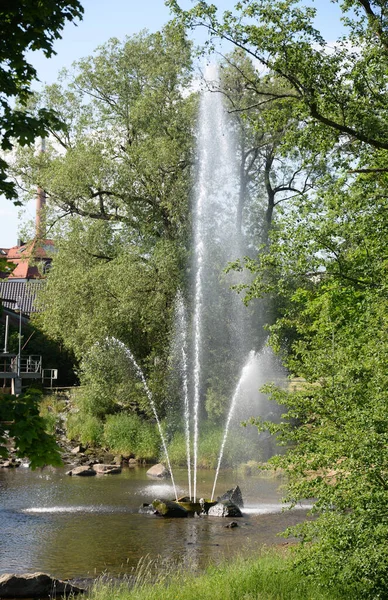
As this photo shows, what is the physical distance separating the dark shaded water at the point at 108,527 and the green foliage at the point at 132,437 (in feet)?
15.3

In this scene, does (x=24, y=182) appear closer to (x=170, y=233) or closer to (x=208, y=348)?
(x=170, y=233)

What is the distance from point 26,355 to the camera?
39688 millimetres

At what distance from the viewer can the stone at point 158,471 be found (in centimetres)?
2345

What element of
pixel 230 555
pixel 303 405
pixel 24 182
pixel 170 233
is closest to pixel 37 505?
pixel 230 555

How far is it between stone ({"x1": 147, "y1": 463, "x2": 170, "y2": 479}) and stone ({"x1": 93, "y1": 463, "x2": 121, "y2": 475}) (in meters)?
1.11

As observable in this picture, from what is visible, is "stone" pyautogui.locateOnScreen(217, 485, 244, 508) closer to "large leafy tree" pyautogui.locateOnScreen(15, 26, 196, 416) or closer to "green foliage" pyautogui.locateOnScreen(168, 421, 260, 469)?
"green foliage" pyautogui.locateOnScreen(168, 421, 260, 469)

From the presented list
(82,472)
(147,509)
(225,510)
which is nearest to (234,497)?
(225,510)

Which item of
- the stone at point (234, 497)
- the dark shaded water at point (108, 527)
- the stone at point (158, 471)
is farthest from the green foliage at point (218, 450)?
the stone at point (234, 497)

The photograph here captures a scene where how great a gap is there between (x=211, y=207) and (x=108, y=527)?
16587 millimetres

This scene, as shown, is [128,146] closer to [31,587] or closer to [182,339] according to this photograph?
[182,339]

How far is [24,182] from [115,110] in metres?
4.90

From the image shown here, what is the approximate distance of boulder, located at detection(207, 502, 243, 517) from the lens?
1686cm

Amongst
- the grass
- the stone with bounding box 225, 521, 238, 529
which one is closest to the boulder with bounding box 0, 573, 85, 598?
the grass

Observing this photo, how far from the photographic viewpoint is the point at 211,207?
96.5ft
